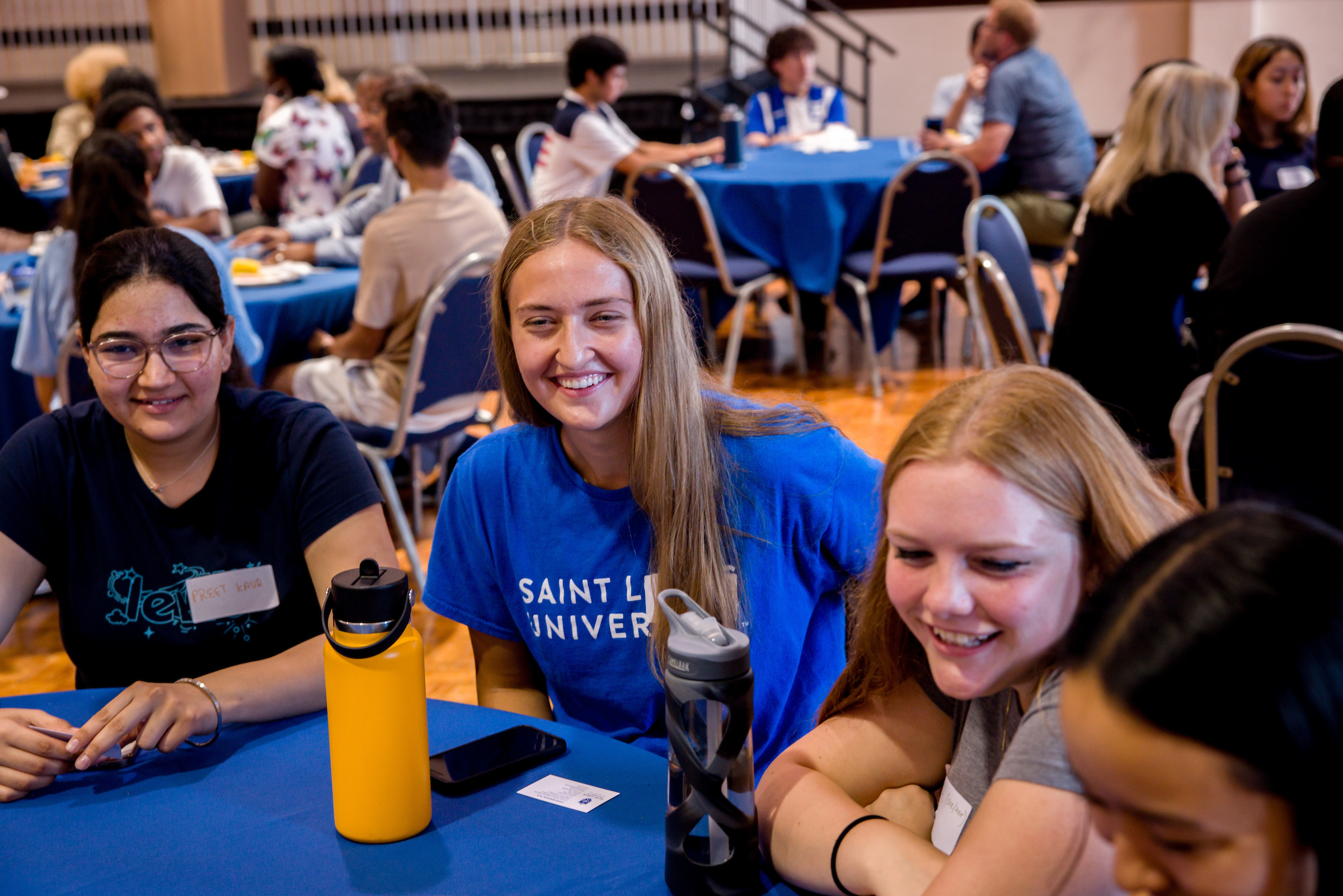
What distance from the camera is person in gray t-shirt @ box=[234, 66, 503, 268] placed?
13.1ft

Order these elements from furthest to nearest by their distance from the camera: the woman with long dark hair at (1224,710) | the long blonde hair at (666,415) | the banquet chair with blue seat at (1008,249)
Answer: the banquet chair with blue seat at (1008,249), the long blonde hair at (666,415), the woman with long dark hair at (1224,710)

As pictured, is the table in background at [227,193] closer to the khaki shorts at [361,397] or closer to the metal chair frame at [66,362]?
the khaki shorts at [361,397]

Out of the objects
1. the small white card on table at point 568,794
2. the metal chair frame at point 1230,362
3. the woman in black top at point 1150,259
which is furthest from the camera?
the woman in black top at point 1150,259

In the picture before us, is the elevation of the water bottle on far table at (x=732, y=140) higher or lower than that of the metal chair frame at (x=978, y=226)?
higher

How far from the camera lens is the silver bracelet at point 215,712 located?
4.18ft

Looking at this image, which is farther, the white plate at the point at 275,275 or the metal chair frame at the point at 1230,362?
the white plate at the point at 275,275

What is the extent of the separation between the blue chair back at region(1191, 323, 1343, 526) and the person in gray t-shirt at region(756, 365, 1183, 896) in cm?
121

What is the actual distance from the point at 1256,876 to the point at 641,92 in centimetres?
883

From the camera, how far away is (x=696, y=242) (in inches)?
198

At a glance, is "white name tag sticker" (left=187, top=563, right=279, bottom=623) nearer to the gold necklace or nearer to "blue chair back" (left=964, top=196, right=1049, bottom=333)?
the gold necklace

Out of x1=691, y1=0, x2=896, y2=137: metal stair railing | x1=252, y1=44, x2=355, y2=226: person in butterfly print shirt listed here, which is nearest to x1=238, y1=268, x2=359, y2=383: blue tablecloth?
x1=252, y1=44, x2=355, y2=226: person in butterfly print shirt

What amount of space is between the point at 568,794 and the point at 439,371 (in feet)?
7.06

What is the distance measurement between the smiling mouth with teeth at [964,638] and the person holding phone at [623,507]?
1.36ft

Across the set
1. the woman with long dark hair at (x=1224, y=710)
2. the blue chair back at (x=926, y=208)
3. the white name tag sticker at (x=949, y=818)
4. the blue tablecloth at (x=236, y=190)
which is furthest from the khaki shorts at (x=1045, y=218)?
the woman with long dark hair at (x=1224, y=710)
